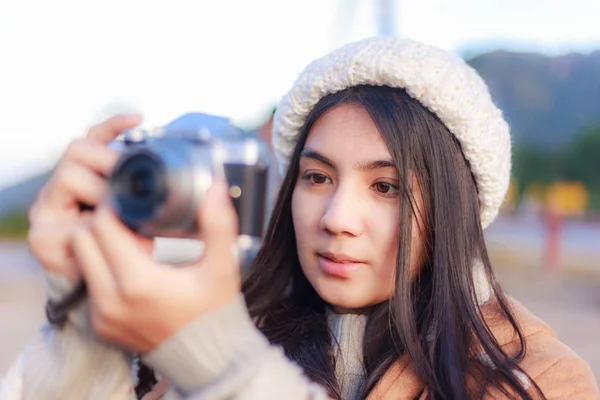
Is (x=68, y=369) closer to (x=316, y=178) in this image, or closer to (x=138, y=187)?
(x=138, y=187)

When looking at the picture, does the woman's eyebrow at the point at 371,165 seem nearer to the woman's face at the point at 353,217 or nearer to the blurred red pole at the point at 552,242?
the woman's face at the point at 353,217

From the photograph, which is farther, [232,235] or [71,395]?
[71,395]

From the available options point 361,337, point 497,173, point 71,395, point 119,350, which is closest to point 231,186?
point 119,350

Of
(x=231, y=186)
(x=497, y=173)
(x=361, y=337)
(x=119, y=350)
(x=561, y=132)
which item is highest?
(x=231, y=186)

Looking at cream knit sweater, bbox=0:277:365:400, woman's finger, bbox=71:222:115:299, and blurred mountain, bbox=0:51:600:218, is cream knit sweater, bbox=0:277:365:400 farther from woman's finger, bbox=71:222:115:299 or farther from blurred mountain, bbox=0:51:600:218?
blurred mountain, bbox=0:51:600:218

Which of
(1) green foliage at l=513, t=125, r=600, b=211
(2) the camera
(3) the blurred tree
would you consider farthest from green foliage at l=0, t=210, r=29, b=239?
(3) the blurred tree

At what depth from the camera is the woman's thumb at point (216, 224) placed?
1060mm

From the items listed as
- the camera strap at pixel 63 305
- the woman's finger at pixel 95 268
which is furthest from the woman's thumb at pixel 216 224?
the camera strap at pixel 63 305

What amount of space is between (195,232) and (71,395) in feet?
1.73

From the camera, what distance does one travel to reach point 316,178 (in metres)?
1.79

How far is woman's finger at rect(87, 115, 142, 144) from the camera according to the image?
1347 mm

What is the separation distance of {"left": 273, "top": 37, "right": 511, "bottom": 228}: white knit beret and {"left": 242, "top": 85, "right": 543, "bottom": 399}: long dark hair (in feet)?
0.09

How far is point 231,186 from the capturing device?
1330mm

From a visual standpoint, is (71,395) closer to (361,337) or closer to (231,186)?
(231,186)
